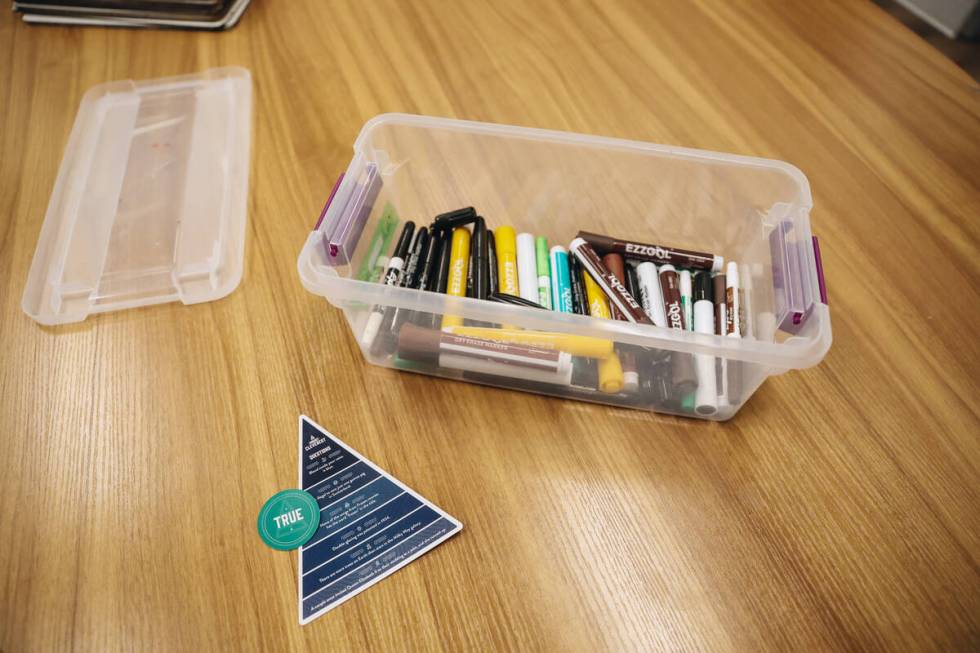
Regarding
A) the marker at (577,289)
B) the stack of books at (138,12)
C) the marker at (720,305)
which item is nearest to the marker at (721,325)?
the marker at (720,305)

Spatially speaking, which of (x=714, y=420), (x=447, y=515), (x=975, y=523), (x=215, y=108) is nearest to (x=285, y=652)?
(x=447, y=515)

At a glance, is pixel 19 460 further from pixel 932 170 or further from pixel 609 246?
pixel 932 170

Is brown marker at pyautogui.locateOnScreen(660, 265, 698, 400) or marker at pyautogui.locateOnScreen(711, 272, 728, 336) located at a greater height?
marker at pyautogui.locateOnScreen(711, 272, 728, 336)

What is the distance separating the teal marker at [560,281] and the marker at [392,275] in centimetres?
14

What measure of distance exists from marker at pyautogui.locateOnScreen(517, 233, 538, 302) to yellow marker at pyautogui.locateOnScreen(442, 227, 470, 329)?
50mm

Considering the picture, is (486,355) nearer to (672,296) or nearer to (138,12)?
(672,296)

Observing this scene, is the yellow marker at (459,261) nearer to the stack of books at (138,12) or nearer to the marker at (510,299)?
the marker at (510,299)

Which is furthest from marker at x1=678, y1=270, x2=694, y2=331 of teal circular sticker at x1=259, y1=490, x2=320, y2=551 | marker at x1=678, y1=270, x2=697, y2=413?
teal circular sticker at x1=259, y1=490, x2=320, y2=551

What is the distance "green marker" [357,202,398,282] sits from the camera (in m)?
0.54

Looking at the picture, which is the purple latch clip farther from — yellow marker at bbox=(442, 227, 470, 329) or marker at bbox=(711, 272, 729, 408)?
yellow marker at bbox=(442, 227, 470, 329)

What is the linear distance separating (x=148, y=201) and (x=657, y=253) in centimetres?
54

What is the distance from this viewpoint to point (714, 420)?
474mm

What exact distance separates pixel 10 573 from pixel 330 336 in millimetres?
282

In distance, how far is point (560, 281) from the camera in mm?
549
